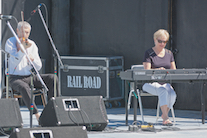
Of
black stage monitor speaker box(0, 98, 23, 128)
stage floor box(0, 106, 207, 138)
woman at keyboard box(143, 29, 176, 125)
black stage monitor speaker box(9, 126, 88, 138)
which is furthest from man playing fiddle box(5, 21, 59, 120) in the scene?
black stage monitor speaker box(9, 126, 88, 138)

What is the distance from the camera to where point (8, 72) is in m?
5.15

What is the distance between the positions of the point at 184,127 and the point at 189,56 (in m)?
1.79

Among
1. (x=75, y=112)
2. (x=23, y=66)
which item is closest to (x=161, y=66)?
(x=75, y=112)

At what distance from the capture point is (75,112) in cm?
430

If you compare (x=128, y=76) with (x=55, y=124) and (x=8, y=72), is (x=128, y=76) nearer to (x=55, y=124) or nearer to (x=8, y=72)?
(x=55, y=124)

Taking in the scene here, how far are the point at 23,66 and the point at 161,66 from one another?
164 cm

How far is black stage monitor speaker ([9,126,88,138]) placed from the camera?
2955 millimetres

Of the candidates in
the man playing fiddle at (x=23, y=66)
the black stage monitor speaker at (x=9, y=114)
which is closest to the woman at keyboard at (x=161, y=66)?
the man playing fiddle at (x=23, y=66)

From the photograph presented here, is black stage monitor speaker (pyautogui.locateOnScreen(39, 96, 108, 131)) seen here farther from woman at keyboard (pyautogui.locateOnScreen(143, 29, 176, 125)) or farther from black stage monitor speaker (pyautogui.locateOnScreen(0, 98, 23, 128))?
woman at keyboard (pyautogui.locateOnScreen(143, 29, 176, 125))

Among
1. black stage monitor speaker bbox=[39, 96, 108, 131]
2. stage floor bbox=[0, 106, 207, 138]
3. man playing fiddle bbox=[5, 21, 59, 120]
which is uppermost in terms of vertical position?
man playing fiddle bbox=[5, 21, 59, 120]

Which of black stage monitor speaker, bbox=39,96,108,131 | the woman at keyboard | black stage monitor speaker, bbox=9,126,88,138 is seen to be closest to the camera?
black stage monitor speaker, bbox=9,126,88,138

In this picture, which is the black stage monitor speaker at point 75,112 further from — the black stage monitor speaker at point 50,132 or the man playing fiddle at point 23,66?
the black stage monitor speaker at point 50,132

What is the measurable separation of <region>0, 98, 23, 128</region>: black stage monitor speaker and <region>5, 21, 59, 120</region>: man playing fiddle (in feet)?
2.20

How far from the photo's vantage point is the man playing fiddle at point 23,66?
4.95m
